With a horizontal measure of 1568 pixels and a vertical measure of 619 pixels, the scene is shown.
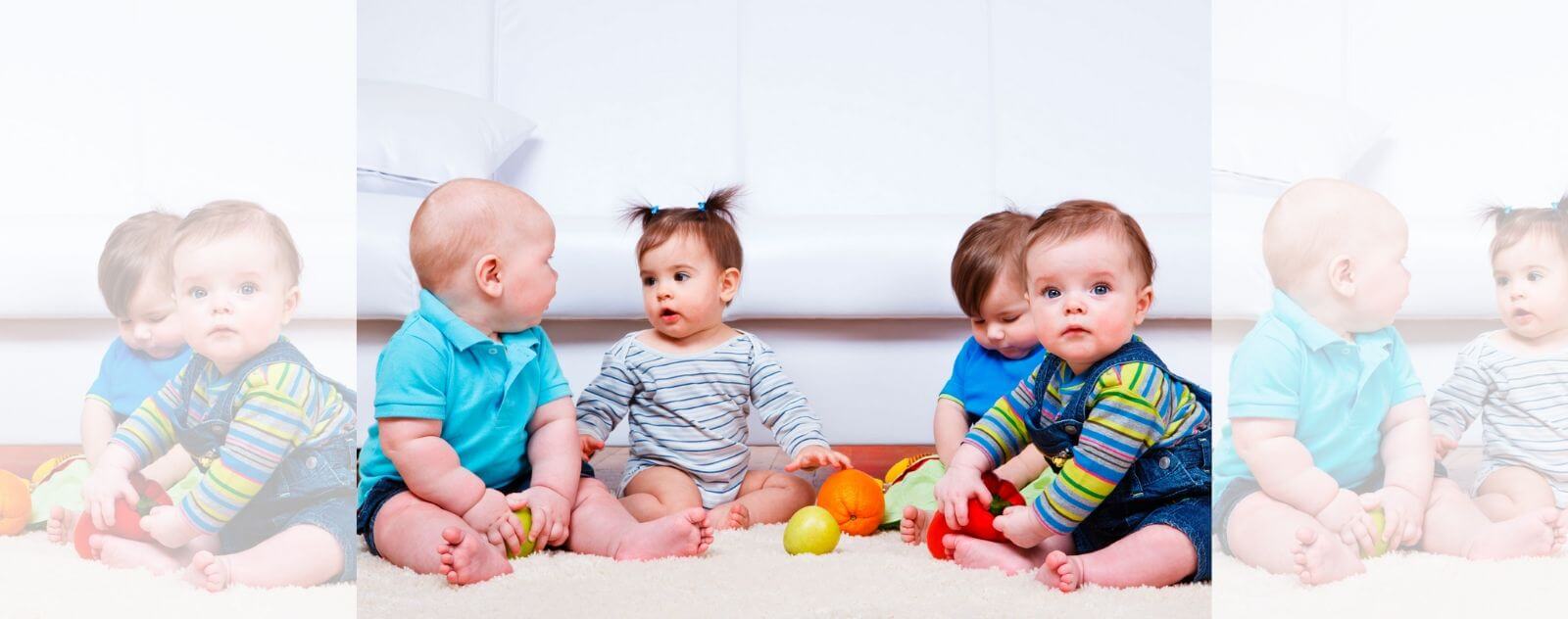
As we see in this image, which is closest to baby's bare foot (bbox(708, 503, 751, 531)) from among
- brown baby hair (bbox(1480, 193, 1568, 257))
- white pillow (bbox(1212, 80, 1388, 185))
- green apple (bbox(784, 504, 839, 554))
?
green apple (bbox(784, 504, 839, 554))

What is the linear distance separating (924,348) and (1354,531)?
968 millimetres

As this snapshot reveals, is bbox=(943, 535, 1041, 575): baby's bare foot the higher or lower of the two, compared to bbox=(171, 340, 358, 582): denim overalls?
lower

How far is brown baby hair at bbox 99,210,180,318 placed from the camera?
0.78m

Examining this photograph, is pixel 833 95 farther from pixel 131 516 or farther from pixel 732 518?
pixel 131 516

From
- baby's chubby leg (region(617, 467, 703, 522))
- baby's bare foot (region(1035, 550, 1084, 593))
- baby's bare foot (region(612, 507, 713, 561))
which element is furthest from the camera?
baby's chubby leg (region(617, 467, 703, 522))

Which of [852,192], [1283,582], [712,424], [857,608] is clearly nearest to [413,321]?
[712,424]

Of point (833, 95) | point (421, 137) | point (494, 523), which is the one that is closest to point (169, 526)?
point (494, 523)

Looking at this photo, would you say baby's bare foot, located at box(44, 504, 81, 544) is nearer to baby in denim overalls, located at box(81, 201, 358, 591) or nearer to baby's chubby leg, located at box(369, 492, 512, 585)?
baby in denim overalls, located at box(81, 201, 358, 591)

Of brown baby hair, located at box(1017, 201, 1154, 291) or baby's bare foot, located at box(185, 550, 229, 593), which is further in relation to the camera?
brown baby hair, located at box(1017, 201, 1154, 291)

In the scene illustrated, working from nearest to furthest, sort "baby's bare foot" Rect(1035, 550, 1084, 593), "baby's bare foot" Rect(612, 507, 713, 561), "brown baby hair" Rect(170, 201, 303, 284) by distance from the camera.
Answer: "brown baby hair" Rect(170, 201, 303, 284), "baby's bare foot" Rect(1035, 550, 1084, 593), "baby's bare foot" Rect(612, 507, 713, 561)

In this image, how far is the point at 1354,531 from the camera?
852 millimetres

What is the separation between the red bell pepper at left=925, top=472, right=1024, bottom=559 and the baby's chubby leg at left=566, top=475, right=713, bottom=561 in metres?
0.22

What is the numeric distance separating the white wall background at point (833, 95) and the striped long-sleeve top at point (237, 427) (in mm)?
1382

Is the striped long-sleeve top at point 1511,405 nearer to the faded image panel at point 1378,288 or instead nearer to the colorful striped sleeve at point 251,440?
the faded image panel at point 1378,288
